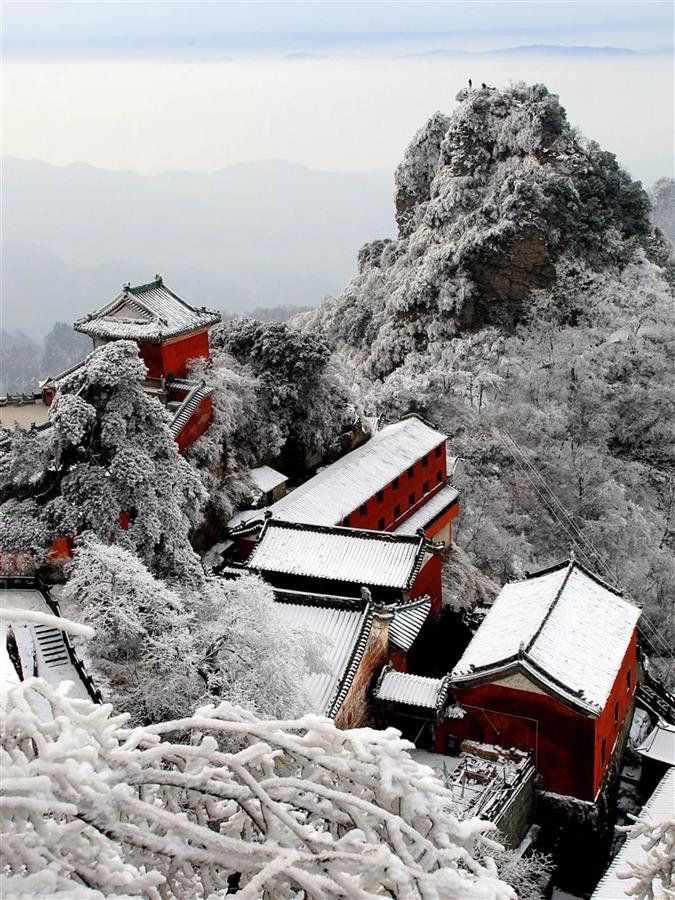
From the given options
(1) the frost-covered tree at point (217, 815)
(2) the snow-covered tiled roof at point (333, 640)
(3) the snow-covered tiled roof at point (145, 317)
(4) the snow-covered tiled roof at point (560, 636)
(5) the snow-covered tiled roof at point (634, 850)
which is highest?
(1) the frost-covered tree at point (217, 815)

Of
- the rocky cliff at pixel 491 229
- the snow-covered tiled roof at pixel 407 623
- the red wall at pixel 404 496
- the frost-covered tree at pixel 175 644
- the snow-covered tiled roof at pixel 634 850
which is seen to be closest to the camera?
the snow-covered tiled roof at pixel 634 850

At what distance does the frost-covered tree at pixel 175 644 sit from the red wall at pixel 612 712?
5.67 m

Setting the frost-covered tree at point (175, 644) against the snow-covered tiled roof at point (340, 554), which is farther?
the snow-covered tiled roof at point (340, 554)

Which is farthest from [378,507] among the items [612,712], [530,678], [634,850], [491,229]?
[491,229]

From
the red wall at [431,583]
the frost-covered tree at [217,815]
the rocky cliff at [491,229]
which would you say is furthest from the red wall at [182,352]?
the frost-covered tree at [217,815]

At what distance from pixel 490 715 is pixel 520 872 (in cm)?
375

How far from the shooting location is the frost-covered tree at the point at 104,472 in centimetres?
1712

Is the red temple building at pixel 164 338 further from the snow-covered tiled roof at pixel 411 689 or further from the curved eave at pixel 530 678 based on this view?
the curved eave at pixel 530 678

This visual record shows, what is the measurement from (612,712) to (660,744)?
1.98 meters

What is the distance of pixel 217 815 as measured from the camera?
3.87m

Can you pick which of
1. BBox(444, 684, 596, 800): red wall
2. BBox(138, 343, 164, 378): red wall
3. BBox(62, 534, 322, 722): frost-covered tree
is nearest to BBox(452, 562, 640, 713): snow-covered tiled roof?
BBox(444, 684, 596, 800): red wall

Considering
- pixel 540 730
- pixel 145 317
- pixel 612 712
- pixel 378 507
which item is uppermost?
pixel 145 317

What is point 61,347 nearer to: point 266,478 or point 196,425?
point 266,478

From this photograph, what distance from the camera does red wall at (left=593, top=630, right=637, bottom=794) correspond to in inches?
682
